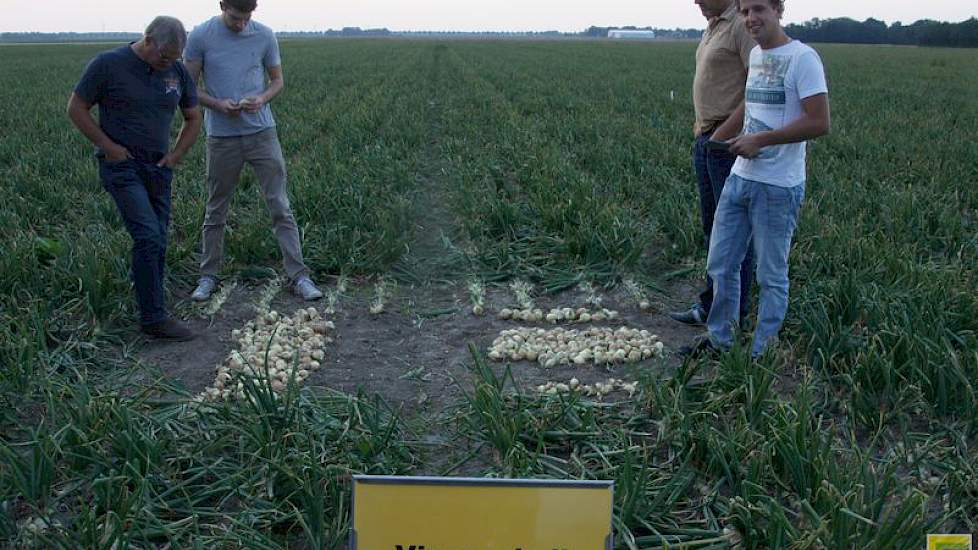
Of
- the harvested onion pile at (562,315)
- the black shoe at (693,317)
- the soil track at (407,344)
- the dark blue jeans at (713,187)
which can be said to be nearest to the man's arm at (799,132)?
the dark blue jeans at (713,187)

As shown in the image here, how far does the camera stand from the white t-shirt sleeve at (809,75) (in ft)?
9.84

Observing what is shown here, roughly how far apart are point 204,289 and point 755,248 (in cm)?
303

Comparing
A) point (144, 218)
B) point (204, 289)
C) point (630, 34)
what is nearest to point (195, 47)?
point (144, 218)

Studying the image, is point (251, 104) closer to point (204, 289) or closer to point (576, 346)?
point (204, 289)

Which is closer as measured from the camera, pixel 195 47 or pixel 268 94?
pixel 195 47

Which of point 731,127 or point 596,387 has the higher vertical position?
point 731,127

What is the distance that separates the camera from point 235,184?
181 inches

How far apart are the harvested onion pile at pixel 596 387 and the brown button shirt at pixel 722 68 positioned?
131cm

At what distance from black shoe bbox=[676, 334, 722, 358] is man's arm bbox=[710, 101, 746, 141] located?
91cm

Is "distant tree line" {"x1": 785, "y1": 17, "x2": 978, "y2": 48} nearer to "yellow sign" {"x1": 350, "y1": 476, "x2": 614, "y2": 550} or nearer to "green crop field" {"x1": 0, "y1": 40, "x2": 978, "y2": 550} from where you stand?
"green crop field" {"x1": 0, "y1": 40, "x2": 978, "y2": 550}

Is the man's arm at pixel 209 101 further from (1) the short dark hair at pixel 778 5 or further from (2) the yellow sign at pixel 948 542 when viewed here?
(2) the yellow sign at pixel 948 542

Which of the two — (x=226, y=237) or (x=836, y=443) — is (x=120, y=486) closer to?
(x=836, y=443)

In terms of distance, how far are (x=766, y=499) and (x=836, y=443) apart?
2.05 ft

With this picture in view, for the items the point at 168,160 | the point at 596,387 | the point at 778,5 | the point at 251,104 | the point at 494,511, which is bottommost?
the point at 596,387
